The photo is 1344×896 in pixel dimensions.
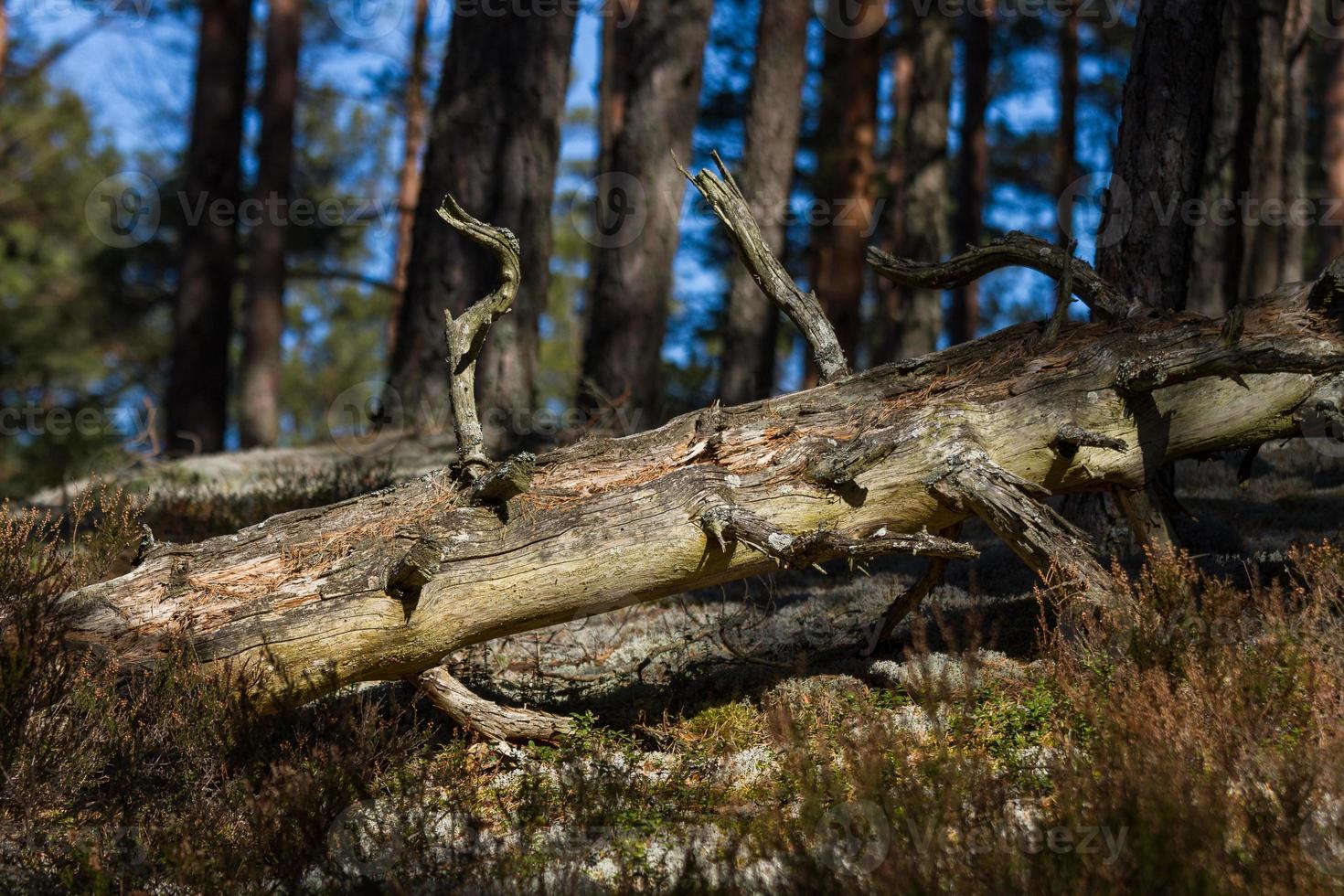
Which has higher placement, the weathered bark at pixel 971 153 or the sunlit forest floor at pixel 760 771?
the weathered bark at pixel 971 153

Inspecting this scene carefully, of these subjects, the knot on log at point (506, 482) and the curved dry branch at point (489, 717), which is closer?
the knot on log at point (506, 482)

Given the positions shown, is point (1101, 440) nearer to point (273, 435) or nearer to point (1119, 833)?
point (1119, 833)

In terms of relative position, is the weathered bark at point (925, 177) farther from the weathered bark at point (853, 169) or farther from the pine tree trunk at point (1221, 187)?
the pine tree trunk at point (1221, 187)

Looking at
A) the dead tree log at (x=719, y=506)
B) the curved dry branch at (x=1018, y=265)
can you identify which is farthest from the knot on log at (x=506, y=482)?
the curved dry branch at (x=1018, y=265)

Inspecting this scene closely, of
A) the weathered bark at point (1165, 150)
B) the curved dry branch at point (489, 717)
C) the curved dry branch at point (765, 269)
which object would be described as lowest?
the curved dry branch at point (489, 717)

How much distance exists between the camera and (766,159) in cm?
1323

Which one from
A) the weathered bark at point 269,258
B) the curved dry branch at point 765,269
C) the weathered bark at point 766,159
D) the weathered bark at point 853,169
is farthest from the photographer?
the weathered bark at point 269,258

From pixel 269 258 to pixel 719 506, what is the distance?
1350cm

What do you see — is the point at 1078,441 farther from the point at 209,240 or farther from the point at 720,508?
the point at 209,240

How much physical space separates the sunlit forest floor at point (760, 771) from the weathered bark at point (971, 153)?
1180 centimetres

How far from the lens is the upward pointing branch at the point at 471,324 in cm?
540

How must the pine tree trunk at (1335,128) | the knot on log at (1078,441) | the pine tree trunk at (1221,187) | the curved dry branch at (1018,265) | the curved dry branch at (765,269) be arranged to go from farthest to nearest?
the pine tree trunk at (1335,128) → the pine tree trunk at (1221,187) → the curved dry branch at (765,269) → the curved dry branch at (1018,265) → the knot on log at (1078,441)

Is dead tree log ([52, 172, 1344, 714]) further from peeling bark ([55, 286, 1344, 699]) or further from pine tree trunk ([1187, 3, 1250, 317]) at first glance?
pine tree trunk ([1187, 3, 1250, 317])

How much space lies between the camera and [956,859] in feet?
11.5
